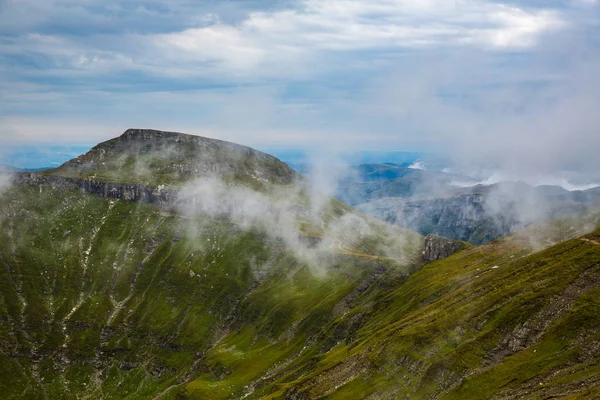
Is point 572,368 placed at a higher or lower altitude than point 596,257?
lower

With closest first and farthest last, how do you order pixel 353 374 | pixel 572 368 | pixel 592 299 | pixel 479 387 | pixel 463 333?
pixel 572 368, pixel 479 387, pixel 592 299, pixel 463 333, pixel 353 374

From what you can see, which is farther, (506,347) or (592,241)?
(592,241)

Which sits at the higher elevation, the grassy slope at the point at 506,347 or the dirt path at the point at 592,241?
the dirt path at the point at 592,241

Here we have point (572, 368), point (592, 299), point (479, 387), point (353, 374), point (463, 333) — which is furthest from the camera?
point (353, 374)

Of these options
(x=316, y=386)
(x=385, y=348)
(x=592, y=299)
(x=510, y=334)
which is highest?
(x=592, y=299)

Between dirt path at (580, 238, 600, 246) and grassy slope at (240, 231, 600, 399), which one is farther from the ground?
dirt path at (580, 238, 600, 246)

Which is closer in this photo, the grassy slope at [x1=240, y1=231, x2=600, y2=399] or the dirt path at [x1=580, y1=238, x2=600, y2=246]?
the grassy slope at [x1=240, y1=231, x2=600, y2=399]

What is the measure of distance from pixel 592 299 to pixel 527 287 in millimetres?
23130

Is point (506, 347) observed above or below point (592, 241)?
below

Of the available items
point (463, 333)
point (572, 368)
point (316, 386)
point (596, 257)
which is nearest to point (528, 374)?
point (572, 368)

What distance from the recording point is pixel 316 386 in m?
196

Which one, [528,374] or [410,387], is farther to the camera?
[410,387]

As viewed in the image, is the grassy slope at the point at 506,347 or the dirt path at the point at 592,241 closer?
the grassy slope at the point at 506,347

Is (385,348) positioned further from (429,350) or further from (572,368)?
(572,368)
